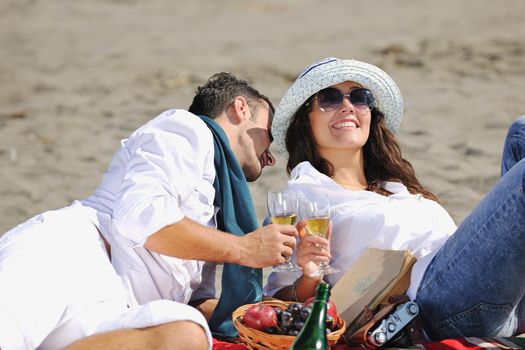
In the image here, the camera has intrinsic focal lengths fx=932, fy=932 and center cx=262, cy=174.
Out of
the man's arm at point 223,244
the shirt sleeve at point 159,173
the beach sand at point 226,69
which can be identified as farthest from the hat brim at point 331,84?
the beach sand at point 226,69

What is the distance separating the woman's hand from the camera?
162 inches

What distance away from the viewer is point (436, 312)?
13.4ft

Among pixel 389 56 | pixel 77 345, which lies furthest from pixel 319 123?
pixel 389 56

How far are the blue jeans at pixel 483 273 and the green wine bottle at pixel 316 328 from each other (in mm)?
1067

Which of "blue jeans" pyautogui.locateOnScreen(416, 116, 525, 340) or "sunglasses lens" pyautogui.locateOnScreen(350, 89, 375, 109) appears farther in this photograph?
"sunglasses lens" pyautogui.locateOnScreen(350, 89, 375, 109)

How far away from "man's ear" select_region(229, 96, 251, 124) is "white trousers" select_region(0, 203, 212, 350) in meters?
1.03

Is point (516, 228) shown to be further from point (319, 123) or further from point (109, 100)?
point (109, 100)

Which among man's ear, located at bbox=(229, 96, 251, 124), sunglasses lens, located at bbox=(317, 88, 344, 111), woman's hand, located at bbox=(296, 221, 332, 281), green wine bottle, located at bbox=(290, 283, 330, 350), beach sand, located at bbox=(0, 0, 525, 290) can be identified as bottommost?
beach sand, located at bbox=(0, 0, 525, 290)

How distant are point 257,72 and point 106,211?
7.24 meters

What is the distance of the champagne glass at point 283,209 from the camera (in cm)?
409

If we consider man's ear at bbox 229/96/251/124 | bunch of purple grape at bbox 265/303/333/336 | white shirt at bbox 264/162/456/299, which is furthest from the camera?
man's ear at bbox 229/96/251/124

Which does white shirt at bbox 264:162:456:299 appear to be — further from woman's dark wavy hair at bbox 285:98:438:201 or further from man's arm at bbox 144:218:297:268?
man's arm at bbox 144:218:297:268

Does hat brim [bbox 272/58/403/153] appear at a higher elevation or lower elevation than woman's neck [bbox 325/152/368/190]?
higher

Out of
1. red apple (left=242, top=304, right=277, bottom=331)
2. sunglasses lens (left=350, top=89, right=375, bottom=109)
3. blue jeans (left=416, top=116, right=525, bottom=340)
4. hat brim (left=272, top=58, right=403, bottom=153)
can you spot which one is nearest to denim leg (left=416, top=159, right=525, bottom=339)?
blue jeans (left=416, top=116, right=525, bottom=340)
